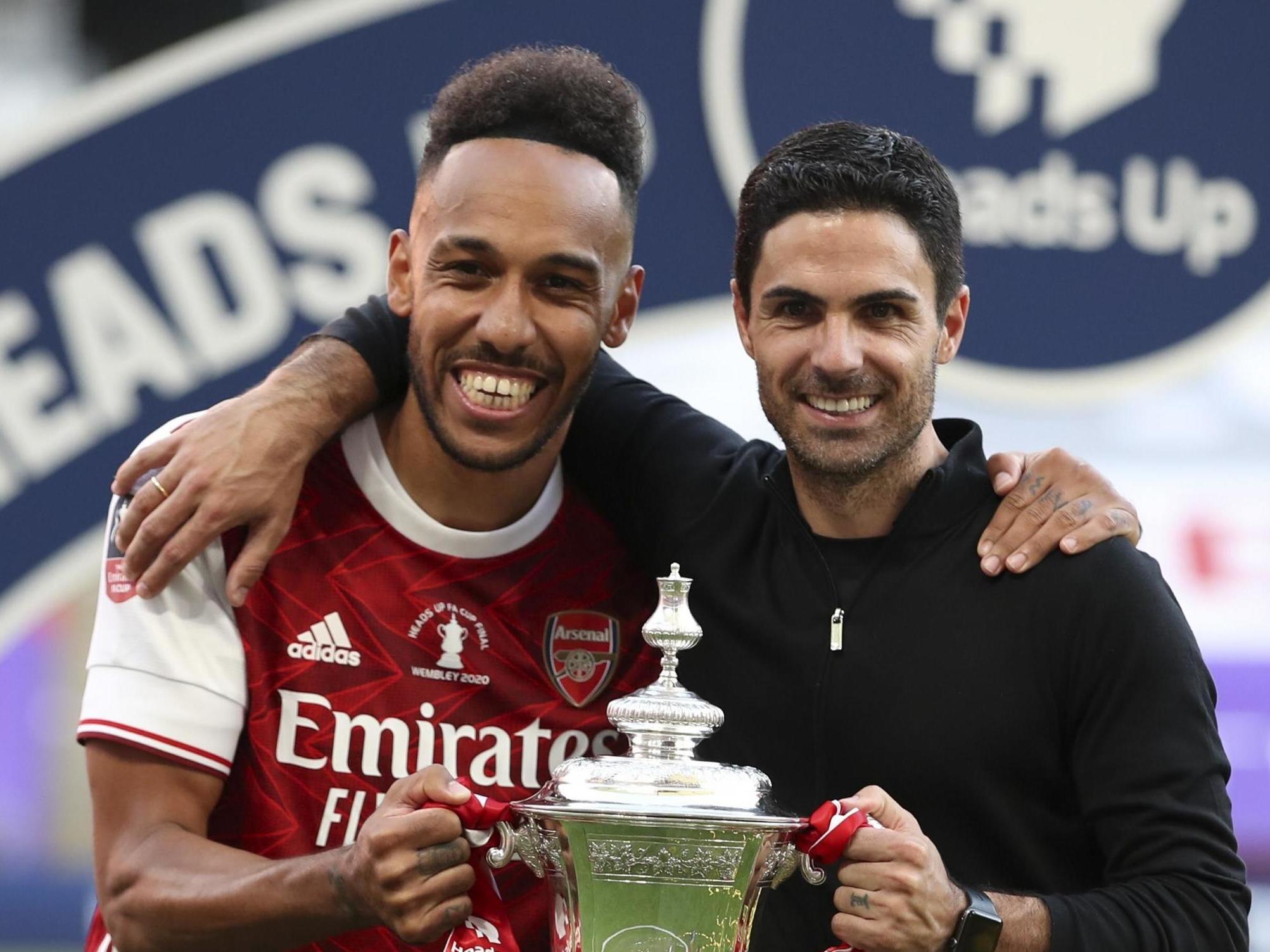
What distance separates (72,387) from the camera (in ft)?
14.8

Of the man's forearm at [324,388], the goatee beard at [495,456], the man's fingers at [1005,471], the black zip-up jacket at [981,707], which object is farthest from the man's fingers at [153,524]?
the man's fingers at [1005,471]

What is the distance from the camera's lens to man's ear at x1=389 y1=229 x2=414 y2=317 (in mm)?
2559

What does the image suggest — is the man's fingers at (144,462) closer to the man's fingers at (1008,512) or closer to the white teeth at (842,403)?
the white teeth at (842,403)

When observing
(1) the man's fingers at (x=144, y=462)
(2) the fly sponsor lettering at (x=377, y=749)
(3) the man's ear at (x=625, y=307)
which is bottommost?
(2) the fly sponsor lettering at (x=377, y=749)

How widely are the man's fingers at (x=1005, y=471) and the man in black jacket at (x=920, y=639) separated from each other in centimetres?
2

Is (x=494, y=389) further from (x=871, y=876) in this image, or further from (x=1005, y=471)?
(x=871, y=876)

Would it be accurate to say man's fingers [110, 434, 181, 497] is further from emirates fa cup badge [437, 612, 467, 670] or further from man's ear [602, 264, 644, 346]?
man's ear [602, 264, 644, 346]

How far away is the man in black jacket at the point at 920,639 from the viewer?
1980 millimetres

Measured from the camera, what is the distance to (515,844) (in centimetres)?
190

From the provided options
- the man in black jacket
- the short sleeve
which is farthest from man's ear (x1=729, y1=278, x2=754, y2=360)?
the short sleeve

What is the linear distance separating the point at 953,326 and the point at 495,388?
0.64 m

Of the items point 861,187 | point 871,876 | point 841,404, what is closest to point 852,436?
point 841,404

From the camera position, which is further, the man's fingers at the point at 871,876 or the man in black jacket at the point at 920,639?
the man in black jacket at the point at 920,639

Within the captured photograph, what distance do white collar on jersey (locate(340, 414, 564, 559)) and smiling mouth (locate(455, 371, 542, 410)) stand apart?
207mm
